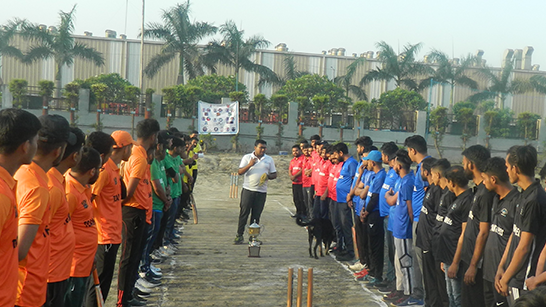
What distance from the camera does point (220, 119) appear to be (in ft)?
93.4

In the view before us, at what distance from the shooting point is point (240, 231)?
10367 mm

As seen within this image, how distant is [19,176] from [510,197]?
3551 mm

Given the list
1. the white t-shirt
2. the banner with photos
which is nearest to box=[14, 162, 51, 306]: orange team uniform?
the white t-shirt

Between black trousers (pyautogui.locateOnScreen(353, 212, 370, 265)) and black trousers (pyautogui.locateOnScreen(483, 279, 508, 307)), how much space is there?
3.50 meters

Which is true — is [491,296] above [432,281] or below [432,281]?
above

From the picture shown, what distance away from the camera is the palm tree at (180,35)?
33.7 meters

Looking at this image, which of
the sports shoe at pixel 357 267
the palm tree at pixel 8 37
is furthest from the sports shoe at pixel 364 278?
the palm tree at pixel 8 37

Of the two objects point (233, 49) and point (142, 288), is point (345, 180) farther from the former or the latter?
point (233, 49)

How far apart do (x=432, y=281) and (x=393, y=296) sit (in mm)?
967

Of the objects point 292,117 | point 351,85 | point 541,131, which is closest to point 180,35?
point 292,117

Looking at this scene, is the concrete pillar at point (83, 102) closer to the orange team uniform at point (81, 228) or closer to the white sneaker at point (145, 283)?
the white sneaker at point (145, 283)

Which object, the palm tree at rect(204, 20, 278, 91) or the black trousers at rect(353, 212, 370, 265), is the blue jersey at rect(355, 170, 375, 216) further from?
the palm tree at rect(204, 20, 278, 91)

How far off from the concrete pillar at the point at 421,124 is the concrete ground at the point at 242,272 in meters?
19.3

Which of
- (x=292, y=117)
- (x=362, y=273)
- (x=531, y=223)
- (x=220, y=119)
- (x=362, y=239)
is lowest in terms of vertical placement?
(x=362, y=273)
